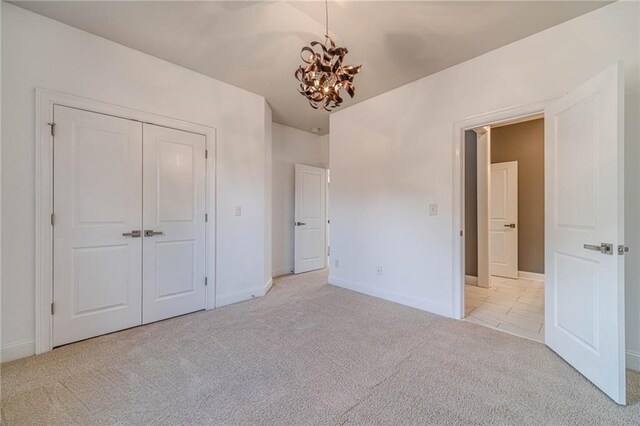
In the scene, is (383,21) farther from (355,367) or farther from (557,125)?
(355,367)

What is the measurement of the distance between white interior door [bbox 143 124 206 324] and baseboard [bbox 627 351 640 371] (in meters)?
3.92

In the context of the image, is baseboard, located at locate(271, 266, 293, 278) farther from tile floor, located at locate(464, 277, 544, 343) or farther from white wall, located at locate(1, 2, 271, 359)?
tile floor, located at locate(464, 277, 544, 343)

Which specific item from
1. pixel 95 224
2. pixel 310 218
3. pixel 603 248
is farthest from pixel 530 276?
pixel 95 224

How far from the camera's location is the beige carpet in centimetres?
149

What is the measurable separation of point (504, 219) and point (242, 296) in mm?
4661

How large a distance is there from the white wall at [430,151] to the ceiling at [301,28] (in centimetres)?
19

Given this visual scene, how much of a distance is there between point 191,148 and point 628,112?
3.98 m

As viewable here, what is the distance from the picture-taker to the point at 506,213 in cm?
468

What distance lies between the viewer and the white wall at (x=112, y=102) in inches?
80.7

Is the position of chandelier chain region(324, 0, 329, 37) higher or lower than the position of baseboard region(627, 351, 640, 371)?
higher

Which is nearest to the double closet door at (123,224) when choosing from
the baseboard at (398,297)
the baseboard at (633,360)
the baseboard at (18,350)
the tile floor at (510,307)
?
the baseboard at (18,350)

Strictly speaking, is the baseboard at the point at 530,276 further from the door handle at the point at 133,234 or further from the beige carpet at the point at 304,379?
the door handle at the point at 133,234

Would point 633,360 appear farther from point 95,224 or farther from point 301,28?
point 95,224

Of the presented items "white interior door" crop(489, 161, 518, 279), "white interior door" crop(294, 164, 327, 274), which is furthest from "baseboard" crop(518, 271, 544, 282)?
"white interior door" crop(294, 164, 327, 274)
